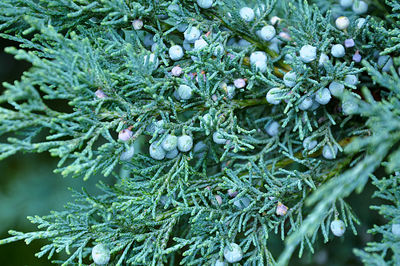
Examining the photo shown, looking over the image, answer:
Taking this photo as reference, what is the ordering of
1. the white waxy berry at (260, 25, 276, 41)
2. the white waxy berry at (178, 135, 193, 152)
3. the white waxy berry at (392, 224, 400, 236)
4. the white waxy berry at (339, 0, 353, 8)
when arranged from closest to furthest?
the white waxy berry at (392, 224, 400, 236) → the white waxy berry at (178, 135, 193, 152) → the white waxy berry at (260, 25, 276, 41) → the white waxy berry at (339, 0, 353, 8)

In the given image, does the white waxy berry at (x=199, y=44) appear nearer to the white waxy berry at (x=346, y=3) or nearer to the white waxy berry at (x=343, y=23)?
the white waxy berry at (x=343, y=23)

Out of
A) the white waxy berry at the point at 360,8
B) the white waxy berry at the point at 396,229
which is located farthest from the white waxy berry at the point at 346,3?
the white waxy berry at the point at 396,229

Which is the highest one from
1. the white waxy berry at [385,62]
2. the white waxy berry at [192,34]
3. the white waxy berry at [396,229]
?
the white waxy berry at [192,34]

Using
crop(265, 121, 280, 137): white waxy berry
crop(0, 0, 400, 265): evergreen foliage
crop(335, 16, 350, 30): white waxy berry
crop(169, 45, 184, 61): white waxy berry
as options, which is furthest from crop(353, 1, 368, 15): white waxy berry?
crop(169, 45, 184, 61): white waxy berry

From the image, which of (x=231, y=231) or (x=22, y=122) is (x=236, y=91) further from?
(x=22, y=122)

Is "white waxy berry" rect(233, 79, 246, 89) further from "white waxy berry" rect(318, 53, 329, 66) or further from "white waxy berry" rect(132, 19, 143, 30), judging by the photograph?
"white waxy berry" rect(132, 19, 143, 30)

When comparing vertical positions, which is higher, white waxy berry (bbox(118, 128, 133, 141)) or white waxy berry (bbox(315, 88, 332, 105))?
white waxy berry (bbox(315, 88, 332, 105))
